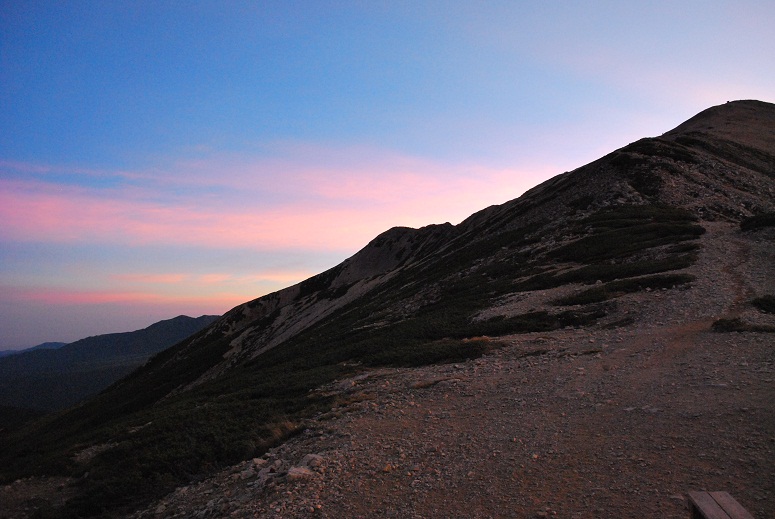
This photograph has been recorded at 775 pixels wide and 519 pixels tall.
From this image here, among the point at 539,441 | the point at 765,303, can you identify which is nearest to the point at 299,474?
the point at 539,441

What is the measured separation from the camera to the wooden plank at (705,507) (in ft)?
19.6

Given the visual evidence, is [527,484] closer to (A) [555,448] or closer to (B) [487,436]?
(A) [555,448]

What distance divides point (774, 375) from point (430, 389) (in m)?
9.79

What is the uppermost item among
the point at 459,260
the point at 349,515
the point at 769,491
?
the point at 459,260

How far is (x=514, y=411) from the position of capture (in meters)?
13.8

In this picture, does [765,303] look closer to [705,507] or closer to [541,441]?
[541,441]

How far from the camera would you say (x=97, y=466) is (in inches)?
663

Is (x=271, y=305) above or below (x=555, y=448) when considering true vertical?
above

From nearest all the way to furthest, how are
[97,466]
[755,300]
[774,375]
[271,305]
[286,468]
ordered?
[286,468] < [774,375] < [97,466] < [755,300] < [271,305]

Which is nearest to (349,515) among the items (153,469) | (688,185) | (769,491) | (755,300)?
(769,491)

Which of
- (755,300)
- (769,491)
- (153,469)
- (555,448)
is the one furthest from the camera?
(755,300)

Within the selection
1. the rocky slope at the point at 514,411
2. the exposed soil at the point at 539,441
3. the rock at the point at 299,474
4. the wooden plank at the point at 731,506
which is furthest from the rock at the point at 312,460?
the wooden plank at the point at 731,506

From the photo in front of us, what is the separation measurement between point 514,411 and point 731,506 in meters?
7.88

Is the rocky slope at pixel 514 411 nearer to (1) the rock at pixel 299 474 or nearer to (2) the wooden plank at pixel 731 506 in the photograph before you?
(1) the rock at pixel 299 474
